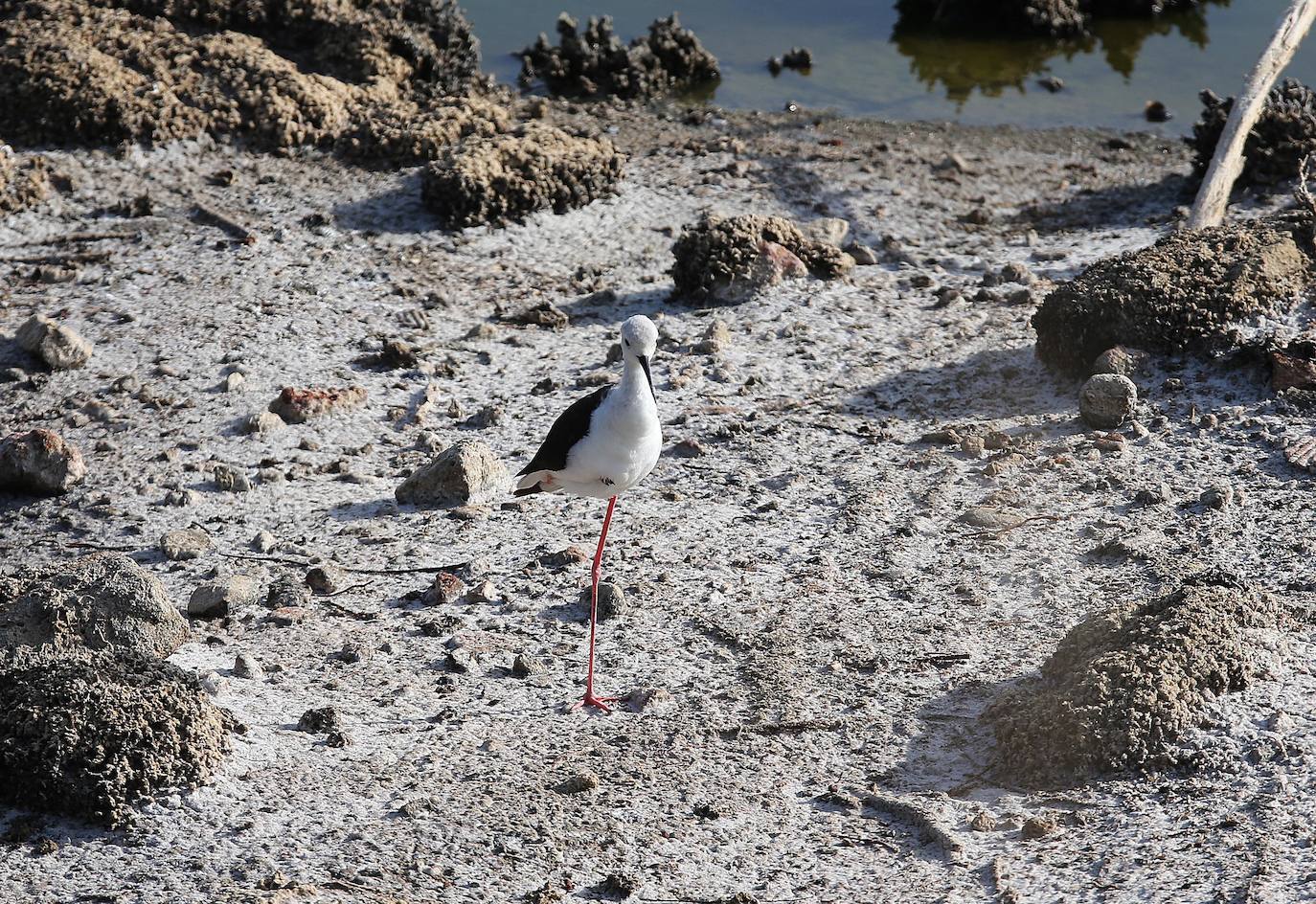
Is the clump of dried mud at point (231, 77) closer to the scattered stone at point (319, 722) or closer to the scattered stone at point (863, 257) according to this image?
the scattered stone at point (863, 257)

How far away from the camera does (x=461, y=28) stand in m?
11.3

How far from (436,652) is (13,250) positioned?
15.5 ft

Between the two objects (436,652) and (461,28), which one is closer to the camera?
(436,652)

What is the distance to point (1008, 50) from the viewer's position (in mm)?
13922

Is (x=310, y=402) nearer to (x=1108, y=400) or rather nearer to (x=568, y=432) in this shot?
(x=568, y=432)

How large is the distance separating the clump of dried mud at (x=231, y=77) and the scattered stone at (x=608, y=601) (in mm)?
4934

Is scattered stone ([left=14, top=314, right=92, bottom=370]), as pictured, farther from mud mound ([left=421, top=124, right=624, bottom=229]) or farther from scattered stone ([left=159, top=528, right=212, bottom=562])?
mud mound ([left=421, top=124, right=624, bottom=229])

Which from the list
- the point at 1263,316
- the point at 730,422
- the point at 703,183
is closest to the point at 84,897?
the point at 730,422

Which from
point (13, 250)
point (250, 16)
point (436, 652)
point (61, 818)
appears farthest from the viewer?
point (250, 16)

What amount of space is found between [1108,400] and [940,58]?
26.1 ft

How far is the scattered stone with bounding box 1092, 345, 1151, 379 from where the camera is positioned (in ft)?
23.1

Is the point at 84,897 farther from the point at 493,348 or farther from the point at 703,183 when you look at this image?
the point at 703,183

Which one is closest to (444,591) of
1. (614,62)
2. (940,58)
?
(614,62)

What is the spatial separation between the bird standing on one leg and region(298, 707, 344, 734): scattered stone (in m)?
0.88
